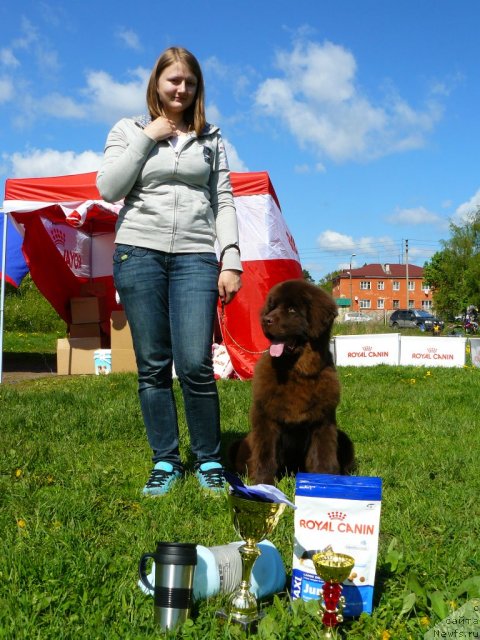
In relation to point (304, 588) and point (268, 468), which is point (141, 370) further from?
point (304, 588)

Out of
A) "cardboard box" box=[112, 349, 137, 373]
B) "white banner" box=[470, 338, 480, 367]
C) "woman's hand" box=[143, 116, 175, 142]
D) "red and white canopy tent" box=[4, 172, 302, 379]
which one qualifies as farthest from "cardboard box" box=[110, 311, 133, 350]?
"woman's hand" box=[143, 116, 175, 142]

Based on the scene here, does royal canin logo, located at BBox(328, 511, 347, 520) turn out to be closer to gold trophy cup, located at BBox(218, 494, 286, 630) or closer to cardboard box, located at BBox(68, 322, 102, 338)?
gold trophy cup, located at BBox(218, 494, 286, 630)

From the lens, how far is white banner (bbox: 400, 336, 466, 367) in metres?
10.1

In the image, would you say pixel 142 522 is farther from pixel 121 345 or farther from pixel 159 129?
pixel 121 345

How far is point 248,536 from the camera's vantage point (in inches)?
75.9

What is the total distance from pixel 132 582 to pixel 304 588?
0.60m

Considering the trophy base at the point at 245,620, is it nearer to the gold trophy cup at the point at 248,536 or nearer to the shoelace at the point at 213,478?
A: the gold trophy cup at the point at 248,536

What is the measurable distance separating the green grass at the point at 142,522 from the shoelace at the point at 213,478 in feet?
0.28

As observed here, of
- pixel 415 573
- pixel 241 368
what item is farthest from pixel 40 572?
pixel 241 368

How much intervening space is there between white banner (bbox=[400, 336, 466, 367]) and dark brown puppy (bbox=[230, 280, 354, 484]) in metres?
7.21

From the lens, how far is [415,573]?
2.20 metres

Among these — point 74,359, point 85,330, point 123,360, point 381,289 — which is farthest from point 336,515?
point 381,289

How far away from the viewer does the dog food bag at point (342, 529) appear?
6.30ft

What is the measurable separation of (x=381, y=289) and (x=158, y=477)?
99.1 m
